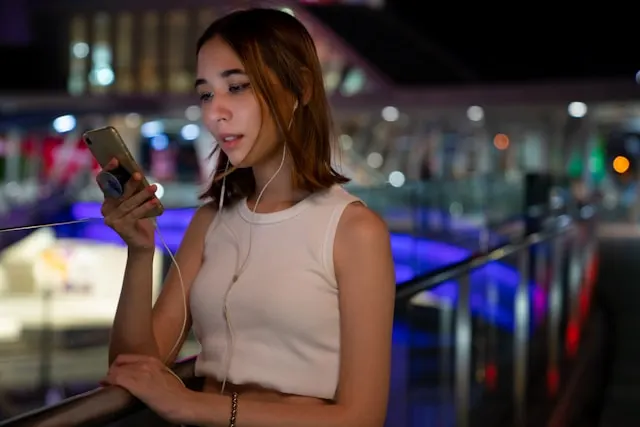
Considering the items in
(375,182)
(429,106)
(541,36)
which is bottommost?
(375,182)

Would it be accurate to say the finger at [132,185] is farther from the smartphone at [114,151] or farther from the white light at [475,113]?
the white light at [475,113]

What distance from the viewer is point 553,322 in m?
7.70

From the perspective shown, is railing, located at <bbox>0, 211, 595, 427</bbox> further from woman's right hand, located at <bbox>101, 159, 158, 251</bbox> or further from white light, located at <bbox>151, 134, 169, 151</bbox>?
white light, located at <bbox>151, 134, 169, 151</bbox>

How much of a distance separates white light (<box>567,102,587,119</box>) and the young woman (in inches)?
1189

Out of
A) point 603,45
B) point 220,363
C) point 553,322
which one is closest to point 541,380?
point 553,322

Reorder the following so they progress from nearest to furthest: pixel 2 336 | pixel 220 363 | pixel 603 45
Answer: pixel 220 363 < pixel 2 336 < pixel 603 45

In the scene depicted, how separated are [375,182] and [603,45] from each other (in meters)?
17.2

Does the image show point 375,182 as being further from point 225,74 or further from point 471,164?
point 225,74

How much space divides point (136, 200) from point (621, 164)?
1480 inches

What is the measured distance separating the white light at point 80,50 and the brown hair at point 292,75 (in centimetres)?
4571

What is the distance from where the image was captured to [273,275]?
1.99 meters

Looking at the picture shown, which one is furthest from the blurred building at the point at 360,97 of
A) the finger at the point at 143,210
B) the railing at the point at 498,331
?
the finger at the point at 143,210

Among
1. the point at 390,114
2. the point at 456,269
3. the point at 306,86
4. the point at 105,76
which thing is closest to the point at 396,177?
the point at 390,114

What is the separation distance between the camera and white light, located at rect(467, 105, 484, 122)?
33.3 meters
